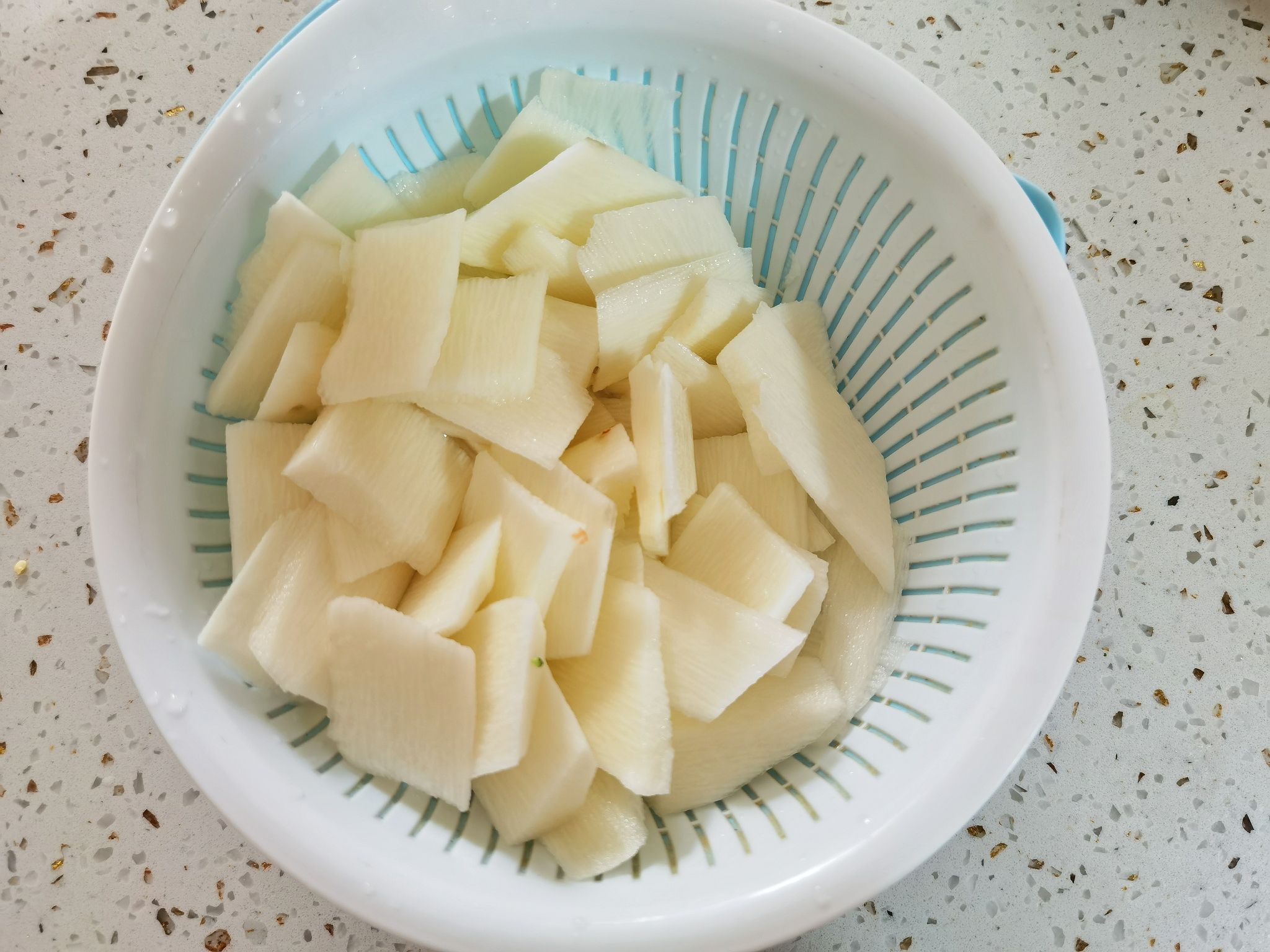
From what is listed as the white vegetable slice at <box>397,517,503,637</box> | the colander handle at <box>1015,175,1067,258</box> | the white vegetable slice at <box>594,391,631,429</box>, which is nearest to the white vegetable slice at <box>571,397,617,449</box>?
the white vegetable slice at <box>594,391,631,429</box>

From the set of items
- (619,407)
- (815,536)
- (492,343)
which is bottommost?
(815,536)

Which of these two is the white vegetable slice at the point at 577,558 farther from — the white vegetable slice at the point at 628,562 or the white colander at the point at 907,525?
the white colander at the point at 907,525

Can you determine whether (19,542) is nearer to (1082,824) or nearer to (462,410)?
(462,410)

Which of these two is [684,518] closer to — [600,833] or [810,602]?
[810,602]

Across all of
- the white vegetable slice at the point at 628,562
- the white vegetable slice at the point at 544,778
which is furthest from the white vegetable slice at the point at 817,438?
the white vegetable slice at the point at 544,778

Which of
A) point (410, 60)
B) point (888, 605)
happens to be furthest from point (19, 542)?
point (888, 605)

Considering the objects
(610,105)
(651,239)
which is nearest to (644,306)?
(651,239)

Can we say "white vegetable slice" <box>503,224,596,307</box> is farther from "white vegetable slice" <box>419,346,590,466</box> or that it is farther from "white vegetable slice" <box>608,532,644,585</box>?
"white vegetable slice" <box>608,532,644,585</box>
